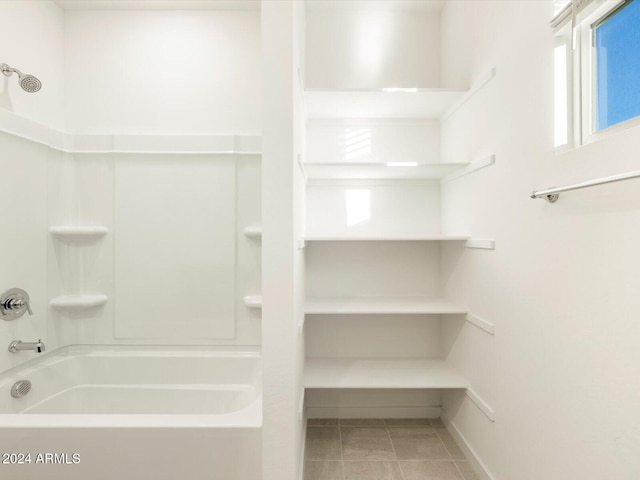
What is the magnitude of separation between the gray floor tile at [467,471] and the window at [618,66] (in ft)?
5.62

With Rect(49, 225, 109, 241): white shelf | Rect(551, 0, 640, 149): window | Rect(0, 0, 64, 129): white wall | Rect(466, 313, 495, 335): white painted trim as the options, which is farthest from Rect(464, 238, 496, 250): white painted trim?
Rect(0, 0, 64, 129): white wall

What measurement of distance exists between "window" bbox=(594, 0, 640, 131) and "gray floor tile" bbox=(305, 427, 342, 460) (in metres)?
1.97

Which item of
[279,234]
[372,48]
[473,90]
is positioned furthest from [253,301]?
[372,48]

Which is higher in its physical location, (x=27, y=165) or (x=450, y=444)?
(x=27, y=165)

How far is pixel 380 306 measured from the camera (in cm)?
225

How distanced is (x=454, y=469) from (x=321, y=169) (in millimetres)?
1788

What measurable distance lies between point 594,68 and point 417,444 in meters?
2.04

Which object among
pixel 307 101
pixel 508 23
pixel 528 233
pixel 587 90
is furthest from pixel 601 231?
pixel 307 101

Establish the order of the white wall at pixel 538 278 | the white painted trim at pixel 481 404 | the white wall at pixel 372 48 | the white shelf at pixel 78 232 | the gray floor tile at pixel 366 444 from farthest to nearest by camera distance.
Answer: the white wall at pixel 372 48 < the white shelf at pixel 78 232 < the gray floor tile at pixel 366 444 < the white painted trim at pixel 481 404 < the white wall at pixel 538 278

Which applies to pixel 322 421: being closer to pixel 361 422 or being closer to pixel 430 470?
pixel 361 422

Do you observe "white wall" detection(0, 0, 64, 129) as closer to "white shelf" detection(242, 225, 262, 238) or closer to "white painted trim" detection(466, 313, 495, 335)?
"white shelf" detection(242, 225, 262, 238)

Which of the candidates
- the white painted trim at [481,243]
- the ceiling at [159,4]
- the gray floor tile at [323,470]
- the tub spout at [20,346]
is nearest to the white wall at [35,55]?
the ceiling at [159,4]

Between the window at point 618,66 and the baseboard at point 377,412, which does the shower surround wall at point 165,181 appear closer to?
the baseboard at point 377,412

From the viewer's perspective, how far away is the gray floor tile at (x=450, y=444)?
2.05 meters
